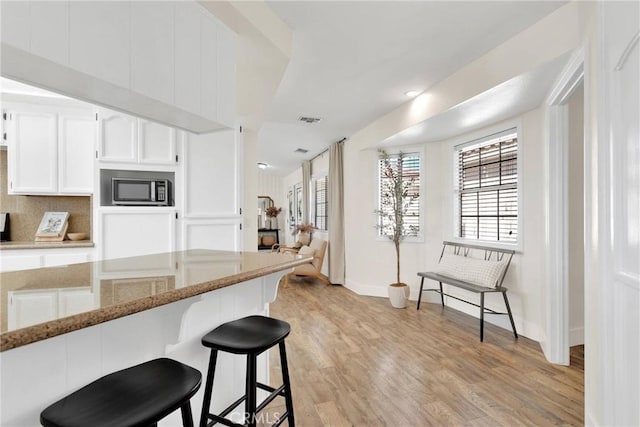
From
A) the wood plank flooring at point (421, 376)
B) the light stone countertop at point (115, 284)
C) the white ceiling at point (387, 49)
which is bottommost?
the wood plank flooring at point (421, 376)

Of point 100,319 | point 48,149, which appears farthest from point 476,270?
point 48,149

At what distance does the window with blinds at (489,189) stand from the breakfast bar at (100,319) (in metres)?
2.89

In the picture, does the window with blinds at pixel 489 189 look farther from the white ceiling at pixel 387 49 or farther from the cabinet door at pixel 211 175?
the cabinet door at pixel 211 175

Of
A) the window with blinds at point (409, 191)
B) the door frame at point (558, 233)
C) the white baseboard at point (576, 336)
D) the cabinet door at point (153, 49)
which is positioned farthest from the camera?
the window with blinds at point (409, 191)

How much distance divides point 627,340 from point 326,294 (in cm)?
403

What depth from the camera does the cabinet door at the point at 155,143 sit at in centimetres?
285

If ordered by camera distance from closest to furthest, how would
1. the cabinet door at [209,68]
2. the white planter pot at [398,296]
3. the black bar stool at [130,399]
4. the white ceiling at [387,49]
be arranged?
the black bar stool at [130,399]
the cabinet door at [209,68]
the white ceiling at [387,49]
the white planter pot at [398,296]

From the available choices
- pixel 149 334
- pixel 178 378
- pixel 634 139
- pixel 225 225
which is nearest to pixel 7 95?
pixel 225 225

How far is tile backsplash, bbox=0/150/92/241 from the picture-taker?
3.25 m

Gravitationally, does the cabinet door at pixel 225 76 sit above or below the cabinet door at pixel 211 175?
above

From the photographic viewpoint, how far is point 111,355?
1063 millimetres

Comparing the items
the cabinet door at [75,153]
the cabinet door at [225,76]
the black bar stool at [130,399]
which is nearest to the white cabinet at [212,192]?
the cabinet door at [75,153]

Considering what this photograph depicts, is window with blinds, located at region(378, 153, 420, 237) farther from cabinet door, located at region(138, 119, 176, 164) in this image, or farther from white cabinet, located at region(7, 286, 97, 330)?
white cabinet, located at region(7, 286, 97, 330)

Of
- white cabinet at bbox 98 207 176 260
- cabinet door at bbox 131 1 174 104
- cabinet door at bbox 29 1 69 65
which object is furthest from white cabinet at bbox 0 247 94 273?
cabinet door at bbox 29 1 69 65
